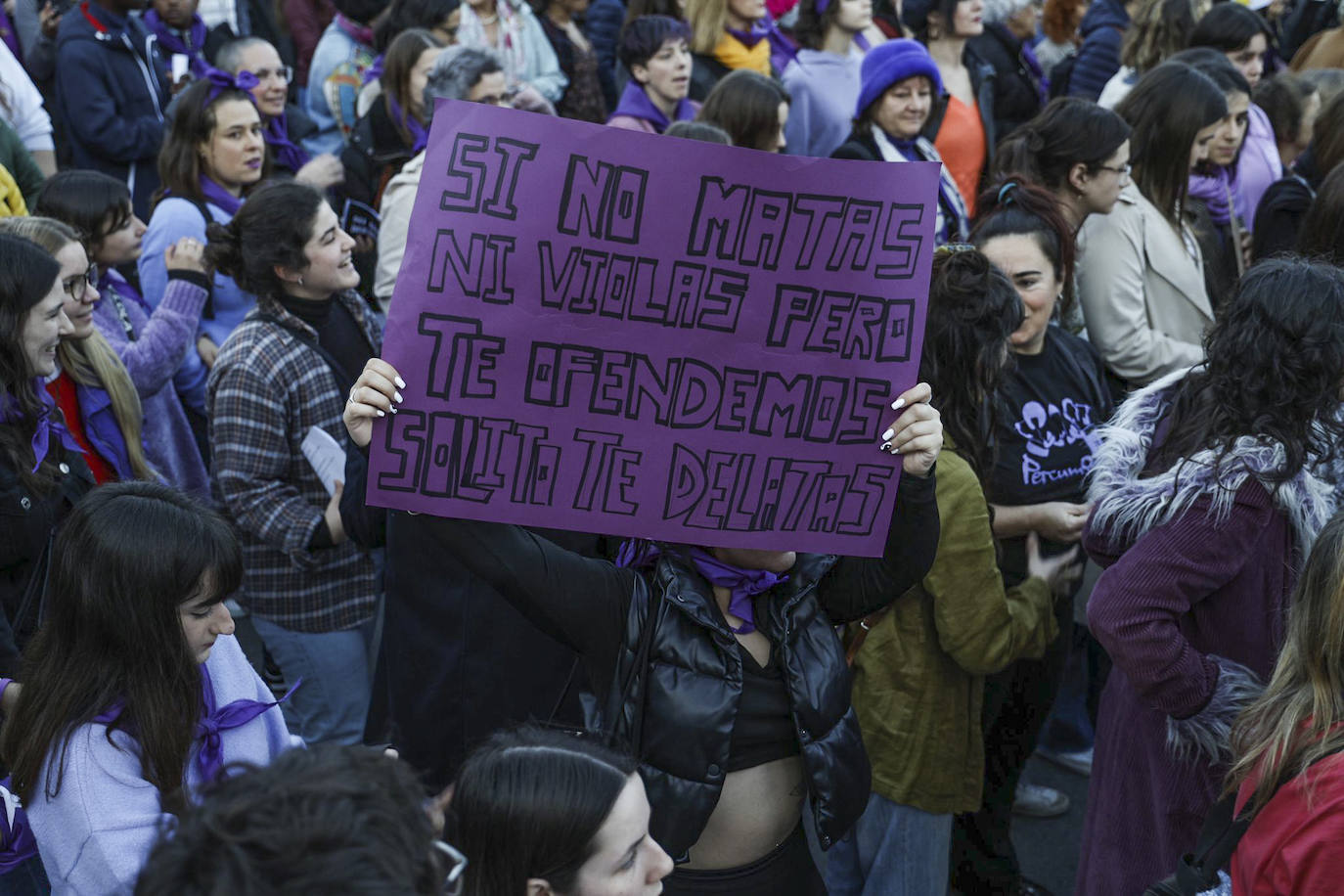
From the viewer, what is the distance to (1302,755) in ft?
6.99

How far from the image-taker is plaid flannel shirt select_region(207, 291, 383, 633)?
393 centimetres

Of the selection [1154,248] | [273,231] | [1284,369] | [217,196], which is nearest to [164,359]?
[273,231]

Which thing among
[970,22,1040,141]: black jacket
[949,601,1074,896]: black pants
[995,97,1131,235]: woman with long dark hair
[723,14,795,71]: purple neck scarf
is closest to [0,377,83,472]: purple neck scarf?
[949,601,1074,896]: black pants

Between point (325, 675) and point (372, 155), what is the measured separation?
280 centimetres

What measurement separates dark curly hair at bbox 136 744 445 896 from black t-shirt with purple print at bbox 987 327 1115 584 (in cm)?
249

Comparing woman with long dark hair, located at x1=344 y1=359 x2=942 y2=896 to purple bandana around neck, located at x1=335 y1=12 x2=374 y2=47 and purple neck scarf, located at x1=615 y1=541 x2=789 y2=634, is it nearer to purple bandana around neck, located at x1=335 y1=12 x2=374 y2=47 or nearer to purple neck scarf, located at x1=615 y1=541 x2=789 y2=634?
purple neck scarf, located at x1=615 y1=541 x2=789 y2=634

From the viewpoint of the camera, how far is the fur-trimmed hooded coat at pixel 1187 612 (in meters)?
2.62

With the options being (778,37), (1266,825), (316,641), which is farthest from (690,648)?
(778,37)

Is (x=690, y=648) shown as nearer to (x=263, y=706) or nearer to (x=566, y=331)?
(x=566, y=331)

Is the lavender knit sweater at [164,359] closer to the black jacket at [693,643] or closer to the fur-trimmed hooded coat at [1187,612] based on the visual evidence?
the black jacket at [693,643]

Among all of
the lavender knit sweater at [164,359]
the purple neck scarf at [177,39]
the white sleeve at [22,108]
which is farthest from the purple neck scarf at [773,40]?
the lavender knit sweater at [164,359]

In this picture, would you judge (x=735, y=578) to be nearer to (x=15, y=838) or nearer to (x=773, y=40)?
(x=15, y=838)

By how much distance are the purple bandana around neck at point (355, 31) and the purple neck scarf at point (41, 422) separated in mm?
4524

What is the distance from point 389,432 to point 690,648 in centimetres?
63
